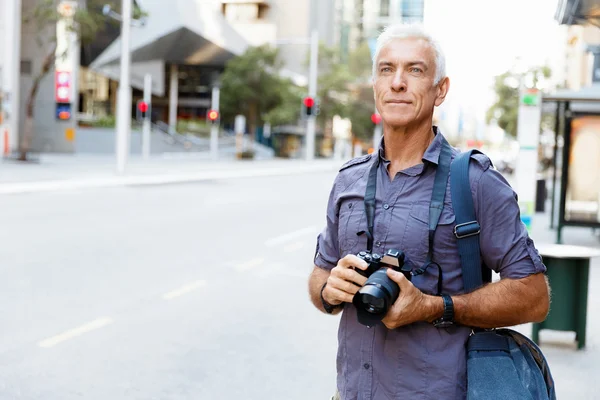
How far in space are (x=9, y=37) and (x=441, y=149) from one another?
41500mm

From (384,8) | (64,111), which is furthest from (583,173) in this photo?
(384,8)

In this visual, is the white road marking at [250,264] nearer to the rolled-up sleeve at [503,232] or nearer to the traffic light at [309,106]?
the rolled-up sleeve at [503,232]

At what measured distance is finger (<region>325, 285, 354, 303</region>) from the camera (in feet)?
6.71

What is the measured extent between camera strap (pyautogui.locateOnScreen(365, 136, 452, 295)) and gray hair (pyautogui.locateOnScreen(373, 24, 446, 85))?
0.20 metres

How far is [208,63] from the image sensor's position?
273 feet

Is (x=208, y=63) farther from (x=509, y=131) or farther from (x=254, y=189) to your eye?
(x=254, y=189)

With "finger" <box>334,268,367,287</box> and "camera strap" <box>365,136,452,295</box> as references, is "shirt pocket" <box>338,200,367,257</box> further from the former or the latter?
"finger" <box>334,268,367,287</box>

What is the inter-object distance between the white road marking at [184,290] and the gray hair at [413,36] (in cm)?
647

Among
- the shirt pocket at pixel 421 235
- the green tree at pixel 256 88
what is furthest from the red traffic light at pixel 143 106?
the shirt pocket at pixel 421 235

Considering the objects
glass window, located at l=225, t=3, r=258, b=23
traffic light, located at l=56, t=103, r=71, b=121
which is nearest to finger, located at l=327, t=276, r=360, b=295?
traffic light, located at l=56, t=103, r=71, b=121

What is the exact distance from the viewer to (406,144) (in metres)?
2.33

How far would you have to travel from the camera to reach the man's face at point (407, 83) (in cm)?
227

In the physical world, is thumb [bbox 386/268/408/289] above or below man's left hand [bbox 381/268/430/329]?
above

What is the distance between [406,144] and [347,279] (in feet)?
1.60
